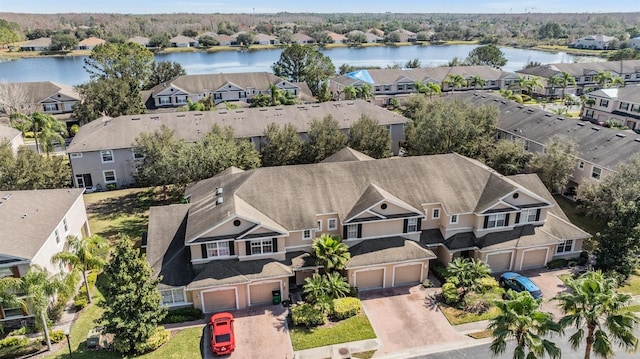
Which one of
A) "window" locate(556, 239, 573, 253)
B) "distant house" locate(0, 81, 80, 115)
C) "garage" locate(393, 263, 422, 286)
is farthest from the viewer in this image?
"distant house" locate(0, 81, 80, 115)

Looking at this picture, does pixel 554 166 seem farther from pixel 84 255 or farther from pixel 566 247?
pixel 84 255

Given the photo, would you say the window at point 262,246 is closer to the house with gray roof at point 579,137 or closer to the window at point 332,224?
the window at point 332,224

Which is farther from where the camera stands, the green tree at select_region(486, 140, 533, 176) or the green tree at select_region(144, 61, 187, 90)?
the green tree at select_region(144, 61, 187, 90)

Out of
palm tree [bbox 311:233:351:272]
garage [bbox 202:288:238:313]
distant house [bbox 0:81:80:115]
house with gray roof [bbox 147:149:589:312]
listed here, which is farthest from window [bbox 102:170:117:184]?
distant house [bbox 0:81:80:115]

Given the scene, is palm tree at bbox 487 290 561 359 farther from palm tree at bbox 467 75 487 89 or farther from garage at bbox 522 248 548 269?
palm tree at bbox 467 75 487 89

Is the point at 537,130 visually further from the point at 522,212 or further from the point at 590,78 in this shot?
the point at 590,78

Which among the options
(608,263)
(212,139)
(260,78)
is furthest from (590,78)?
(212,139)
